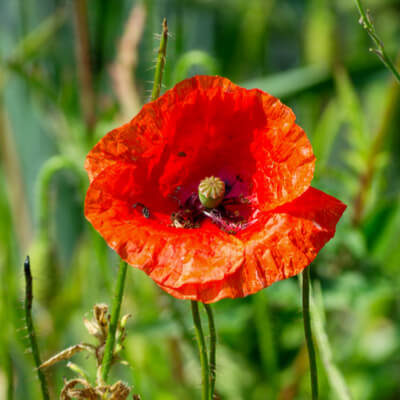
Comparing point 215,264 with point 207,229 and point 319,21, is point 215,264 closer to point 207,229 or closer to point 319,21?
point 207,229

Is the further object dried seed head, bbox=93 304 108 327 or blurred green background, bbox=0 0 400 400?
blurred green background, bbox=0 0 400 400

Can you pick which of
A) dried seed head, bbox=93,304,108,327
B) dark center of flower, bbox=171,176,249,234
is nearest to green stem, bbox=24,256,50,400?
dried seed head, bbox=93,304,108,327

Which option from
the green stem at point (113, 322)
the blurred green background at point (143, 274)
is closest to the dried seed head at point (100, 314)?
the green stem at point (113, 322)

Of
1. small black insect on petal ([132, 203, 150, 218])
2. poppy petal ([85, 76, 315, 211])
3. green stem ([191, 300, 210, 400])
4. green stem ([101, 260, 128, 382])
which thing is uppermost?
poppy petal ([85, 76, 315, 211])

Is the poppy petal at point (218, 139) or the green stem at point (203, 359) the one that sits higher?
the poppy petal at point (218, 139)

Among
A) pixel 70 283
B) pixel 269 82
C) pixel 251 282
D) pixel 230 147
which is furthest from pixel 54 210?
pixel 251 282

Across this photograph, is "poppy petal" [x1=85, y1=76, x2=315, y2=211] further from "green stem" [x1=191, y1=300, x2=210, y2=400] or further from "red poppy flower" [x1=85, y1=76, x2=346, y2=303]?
"green stem" [x1=191, y1=300, x2=210, y2=400]

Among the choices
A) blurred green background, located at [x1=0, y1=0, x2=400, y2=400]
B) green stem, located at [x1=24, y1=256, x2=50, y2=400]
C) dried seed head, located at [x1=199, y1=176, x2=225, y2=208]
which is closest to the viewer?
green stem, located at [x1=24, y1=256, x2=50, y2=400]

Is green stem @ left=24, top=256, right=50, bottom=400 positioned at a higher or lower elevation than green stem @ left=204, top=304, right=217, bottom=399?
higher

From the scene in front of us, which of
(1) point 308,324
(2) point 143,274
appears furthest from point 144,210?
(2) point 143,274

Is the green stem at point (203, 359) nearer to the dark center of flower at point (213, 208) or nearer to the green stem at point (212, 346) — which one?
the green stem at point (212, 346)
